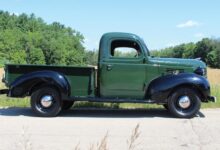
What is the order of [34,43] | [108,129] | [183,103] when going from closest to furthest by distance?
[108,129] < [183,103] < [34,43]

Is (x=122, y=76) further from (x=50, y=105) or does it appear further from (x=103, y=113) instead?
(x=50, y=105)

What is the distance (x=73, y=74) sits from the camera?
1146cm

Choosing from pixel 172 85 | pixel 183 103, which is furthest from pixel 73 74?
pixel 183 103

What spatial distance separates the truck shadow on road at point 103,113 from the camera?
38.2 ft

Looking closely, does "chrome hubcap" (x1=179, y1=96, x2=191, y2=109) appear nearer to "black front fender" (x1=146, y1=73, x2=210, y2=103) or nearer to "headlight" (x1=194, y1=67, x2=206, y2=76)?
"black front fender" (x1=146, y1=73, x2=210, y2=103)

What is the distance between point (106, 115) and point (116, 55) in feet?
4.75

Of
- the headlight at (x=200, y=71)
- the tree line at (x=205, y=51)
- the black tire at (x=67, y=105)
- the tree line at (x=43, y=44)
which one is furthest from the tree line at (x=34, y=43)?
the headlight at (x=200, y=71)

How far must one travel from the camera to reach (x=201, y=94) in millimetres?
11516

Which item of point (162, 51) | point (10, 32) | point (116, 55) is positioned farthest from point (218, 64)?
point (116, 55)

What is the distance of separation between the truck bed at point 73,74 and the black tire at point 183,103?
1843 millimetres

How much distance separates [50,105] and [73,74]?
87cm

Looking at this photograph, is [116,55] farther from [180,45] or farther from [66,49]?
[180,45]

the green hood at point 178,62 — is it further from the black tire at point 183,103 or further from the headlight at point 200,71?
the black tire at point 183,103

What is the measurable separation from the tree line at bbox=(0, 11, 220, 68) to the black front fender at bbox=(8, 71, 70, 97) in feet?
305
